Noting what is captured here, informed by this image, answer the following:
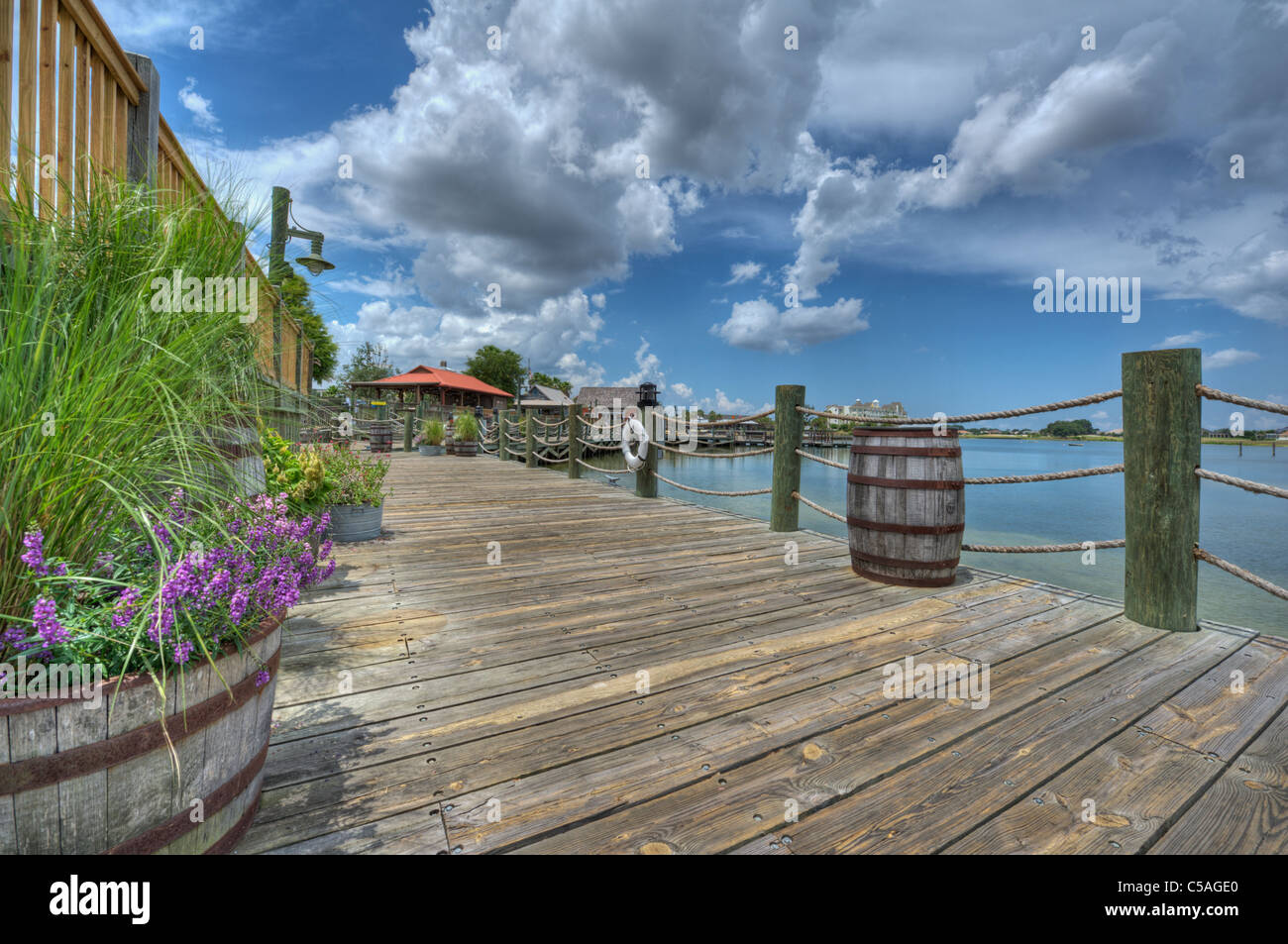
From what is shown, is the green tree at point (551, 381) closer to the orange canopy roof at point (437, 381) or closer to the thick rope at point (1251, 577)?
the orange canopy roof at point (437, 381)

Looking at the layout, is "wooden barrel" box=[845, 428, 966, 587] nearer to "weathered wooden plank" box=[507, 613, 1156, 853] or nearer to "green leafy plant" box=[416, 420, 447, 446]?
"weathered wooden plank" box=[507, 613, 1156, 853]

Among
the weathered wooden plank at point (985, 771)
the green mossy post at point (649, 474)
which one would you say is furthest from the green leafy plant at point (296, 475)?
the green mossy post at point (649, 474)

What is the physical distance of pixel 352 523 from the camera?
14.5 feet

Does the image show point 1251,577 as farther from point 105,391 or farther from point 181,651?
point 105,391

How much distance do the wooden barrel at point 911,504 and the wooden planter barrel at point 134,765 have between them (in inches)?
121

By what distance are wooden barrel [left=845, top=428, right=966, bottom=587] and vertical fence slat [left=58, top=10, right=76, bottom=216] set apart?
12.2ft

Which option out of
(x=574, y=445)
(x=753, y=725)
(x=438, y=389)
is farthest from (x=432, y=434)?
(x=438, y=389)

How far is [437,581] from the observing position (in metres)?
3.43

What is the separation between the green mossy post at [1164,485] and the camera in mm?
2691

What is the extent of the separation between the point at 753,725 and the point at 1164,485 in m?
2.44

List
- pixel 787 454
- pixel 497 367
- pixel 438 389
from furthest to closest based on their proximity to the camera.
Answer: pixel 497 367 < pixel 438 389 < pixel 787 454
